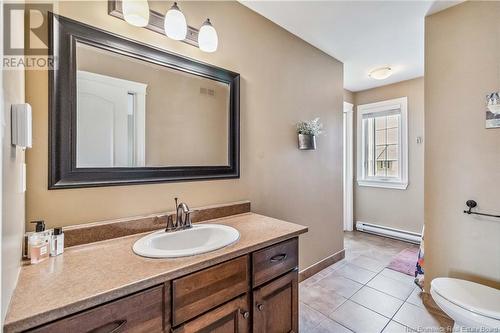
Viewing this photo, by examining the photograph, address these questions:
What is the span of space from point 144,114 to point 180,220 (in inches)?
25.5

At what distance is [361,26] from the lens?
2.16m

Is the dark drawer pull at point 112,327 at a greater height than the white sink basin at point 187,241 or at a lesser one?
lesser

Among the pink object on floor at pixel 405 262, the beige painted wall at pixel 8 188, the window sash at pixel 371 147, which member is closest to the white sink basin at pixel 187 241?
the beige painted wall at pixel 8 188

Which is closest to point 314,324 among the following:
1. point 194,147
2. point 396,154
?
point 194,147

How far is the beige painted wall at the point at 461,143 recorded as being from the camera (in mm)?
1730

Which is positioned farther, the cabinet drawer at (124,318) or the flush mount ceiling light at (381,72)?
the flush mount ceiling light at (381,72)

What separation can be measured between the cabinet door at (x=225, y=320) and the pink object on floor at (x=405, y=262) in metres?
2.24

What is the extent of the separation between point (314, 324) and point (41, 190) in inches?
76.0

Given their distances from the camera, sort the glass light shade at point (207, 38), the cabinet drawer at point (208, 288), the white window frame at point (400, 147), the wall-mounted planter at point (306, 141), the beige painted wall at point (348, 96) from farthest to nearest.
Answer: the beige painted wall at point (348, 96)
the white window frame at point (400, 147)
the wall-mounted planter at point (306, 141)
the glass light shade at point (207, 38)
the cabinet drawer at point (208, 288)

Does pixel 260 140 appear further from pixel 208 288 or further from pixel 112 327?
pixel 112 327

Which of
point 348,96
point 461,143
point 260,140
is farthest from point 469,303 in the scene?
point 348,96

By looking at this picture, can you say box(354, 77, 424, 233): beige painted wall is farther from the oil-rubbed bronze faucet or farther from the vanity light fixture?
the oil-rubbed bronze faucet

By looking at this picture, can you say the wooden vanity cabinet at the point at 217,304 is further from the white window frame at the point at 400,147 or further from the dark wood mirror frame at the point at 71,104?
the white window frame at the point at 400,147

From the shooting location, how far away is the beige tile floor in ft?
5.86
